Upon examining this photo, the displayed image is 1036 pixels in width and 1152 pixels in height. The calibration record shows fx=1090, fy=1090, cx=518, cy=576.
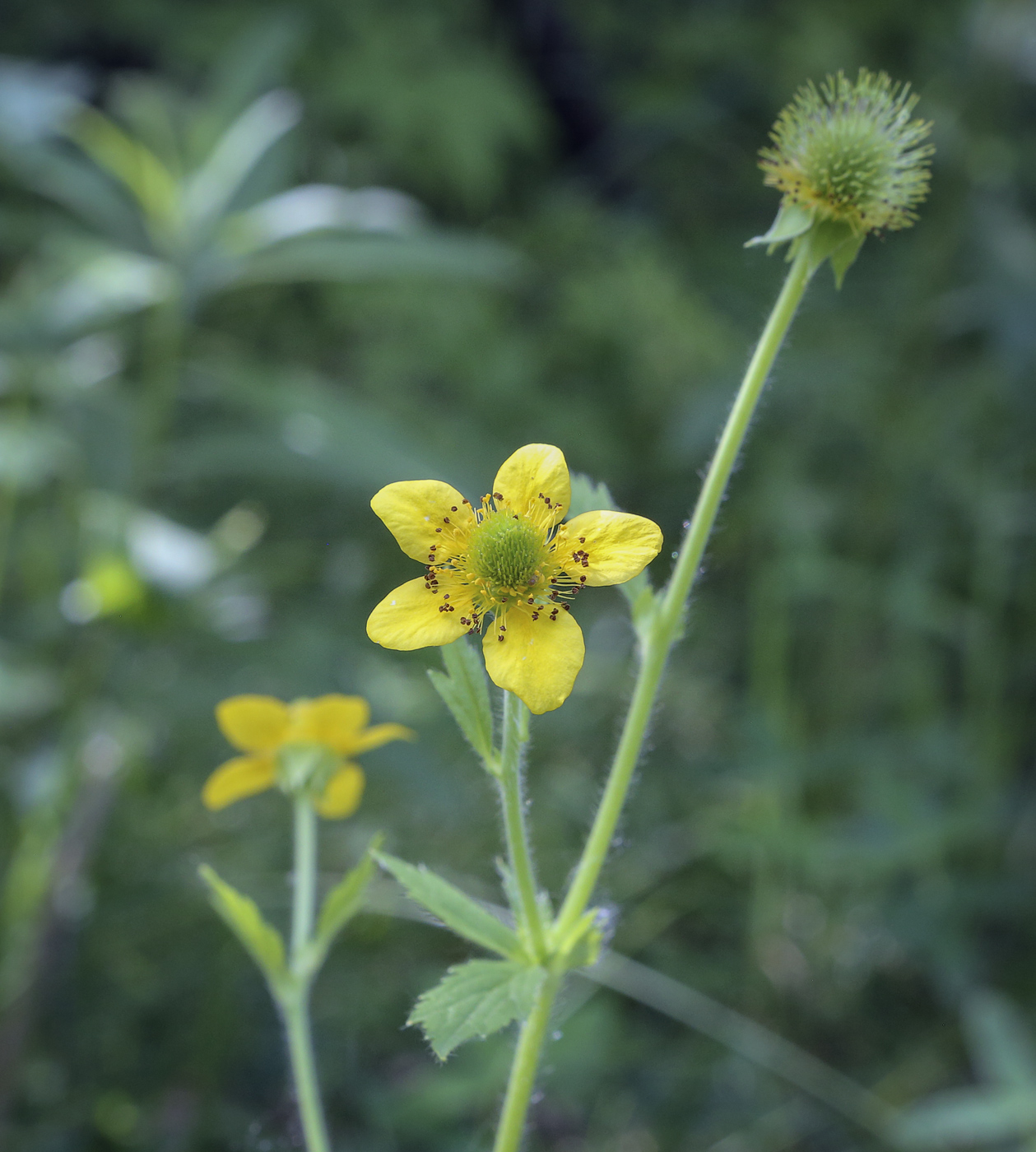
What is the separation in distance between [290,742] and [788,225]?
47 cm

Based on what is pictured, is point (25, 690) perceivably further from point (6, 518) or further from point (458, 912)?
point (458, 912)

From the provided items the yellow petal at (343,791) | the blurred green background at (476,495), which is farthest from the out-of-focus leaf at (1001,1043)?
the yellow petal at (343,791)

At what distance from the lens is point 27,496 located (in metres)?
2.06

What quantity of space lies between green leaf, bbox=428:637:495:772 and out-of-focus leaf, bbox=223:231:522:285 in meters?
1.39

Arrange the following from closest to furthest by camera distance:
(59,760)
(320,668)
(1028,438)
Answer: (59,760) → (320,668) → (1028,438)

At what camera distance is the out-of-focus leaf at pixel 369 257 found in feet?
5.99

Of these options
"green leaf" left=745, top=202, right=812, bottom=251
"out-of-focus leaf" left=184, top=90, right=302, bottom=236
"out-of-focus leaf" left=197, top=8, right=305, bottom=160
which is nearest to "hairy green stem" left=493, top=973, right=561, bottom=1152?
"green leaf" left=745, top=202, right=812, bottom=251

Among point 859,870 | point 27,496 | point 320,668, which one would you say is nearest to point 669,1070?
point 859,870

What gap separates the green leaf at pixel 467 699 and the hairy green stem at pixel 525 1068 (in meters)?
0.14

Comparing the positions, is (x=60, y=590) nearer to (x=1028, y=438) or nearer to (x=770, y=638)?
(x=770, y=638)

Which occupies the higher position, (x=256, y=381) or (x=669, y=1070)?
(x=256, y=381)

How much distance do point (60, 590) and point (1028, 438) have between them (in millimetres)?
2066

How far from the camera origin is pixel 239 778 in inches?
30.3

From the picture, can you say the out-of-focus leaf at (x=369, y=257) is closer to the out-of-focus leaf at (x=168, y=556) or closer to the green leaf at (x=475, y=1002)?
the out-of-focus leaf at (x=168, y=556)
